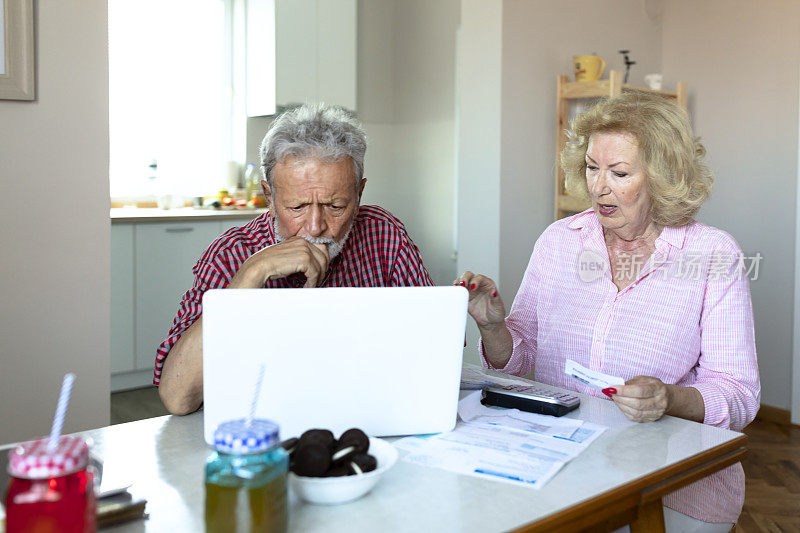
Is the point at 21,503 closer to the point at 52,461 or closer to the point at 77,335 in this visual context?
the point at 52,461

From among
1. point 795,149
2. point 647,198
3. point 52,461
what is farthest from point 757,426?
point 52,461

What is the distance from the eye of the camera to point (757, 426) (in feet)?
12.7

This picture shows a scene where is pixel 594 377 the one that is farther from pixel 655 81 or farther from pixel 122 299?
pixel 122 299

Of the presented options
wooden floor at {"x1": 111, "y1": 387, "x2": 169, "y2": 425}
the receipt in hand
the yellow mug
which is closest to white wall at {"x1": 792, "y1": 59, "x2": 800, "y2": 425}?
the yellow mug

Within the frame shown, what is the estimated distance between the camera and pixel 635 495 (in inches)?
43.0

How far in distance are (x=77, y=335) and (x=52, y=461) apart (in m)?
1.89

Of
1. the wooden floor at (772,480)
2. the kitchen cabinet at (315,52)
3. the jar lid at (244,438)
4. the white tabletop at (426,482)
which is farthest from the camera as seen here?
the kitchen cabinet at (315,52)

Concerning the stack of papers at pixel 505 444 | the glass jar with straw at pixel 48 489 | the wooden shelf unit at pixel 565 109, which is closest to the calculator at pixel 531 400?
the stack of papers at pixel 505 444

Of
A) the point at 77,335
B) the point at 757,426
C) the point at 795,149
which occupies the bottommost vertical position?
the point at 757,426

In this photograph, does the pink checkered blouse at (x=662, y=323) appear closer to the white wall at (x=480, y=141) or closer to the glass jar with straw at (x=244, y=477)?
the glass jar with straw at (x=244, y=477)

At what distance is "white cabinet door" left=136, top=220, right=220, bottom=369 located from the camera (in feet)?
14.3

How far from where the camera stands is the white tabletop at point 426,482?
3.09ft

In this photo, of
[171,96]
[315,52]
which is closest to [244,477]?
[315,52]

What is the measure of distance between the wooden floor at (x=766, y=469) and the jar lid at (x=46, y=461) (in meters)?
2.47
